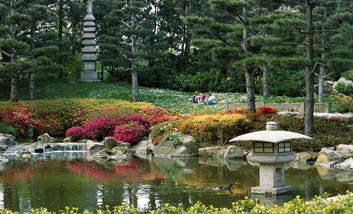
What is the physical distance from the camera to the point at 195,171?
12805 millimetres

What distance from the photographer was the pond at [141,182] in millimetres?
8672

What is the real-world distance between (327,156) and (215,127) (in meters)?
4.94

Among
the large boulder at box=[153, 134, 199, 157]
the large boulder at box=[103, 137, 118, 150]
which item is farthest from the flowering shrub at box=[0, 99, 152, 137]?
the large boulder at box=[153, 134, 199, 157]

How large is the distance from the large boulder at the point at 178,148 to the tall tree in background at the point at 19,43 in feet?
35.2

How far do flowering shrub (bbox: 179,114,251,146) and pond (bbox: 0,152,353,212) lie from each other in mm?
2024

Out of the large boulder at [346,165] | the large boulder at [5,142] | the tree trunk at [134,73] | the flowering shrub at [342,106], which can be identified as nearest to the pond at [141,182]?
the large boulder at [346,165]

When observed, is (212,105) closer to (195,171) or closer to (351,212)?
(195,171)

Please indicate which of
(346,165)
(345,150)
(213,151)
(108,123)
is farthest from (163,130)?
(346,165)

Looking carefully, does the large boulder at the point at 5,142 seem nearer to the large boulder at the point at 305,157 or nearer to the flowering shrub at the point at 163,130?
the flowering shrub at the point at 163,130

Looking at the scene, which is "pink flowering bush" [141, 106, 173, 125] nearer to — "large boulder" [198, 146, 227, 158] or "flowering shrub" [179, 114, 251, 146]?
"flowering shrub" [179, 114, 251, 146]

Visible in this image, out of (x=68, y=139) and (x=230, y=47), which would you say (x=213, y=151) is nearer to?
(x=230, y=47)

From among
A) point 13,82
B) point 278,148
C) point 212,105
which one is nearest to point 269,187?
point 278,148

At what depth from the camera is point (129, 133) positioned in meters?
18.8

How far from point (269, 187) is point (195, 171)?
144 inches
